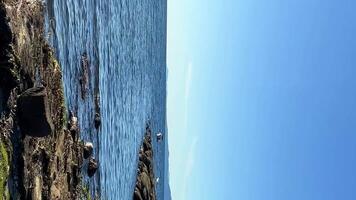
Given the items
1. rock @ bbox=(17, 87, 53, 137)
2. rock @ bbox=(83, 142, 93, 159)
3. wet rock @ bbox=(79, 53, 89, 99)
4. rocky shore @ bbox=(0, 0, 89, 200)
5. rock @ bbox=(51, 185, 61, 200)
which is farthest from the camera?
wet rock @ bbox=(79, 53, 89, 99)

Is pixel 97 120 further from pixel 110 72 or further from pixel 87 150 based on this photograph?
pixel 110 72

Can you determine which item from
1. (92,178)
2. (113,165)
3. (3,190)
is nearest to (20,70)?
(3,190)

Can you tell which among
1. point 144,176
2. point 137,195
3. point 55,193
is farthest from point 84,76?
point 144,176

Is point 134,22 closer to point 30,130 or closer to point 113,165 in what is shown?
point 113,165

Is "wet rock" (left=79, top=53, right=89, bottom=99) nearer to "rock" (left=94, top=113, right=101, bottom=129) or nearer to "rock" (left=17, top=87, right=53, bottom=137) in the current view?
"rock" (left=94, top=113, right=101, bottom=129)

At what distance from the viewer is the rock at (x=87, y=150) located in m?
13.2

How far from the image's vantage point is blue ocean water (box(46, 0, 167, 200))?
12.4m

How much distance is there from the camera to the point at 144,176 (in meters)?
28.3

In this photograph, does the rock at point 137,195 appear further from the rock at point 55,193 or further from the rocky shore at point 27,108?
the rock at point 55,193

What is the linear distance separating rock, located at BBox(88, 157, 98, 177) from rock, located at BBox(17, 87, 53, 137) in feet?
20.5

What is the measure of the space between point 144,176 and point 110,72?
428 inches

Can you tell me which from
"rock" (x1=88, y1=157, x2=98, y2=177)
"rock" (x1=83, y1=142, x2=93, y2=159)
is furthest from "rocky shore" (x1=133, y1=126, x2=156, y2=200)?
"rock" (x1=83, y1=142, x2=93, y2=159)

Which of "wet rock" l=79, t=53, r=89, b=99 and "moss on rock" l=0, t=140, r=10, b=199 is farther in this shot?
"wet rock" l=79, t=53, r=89, b=99

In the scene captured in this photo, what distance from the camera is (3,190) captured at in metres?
6.71
